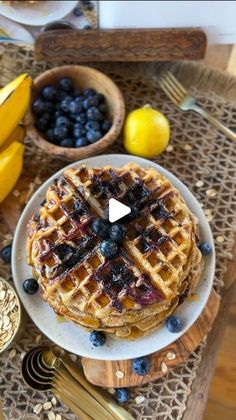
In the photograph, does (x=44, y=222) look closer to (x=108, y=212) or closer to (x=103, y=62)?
(x=108, y=212)

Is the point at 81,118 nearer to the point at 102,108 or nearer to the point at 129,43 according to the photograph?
the point at 102,108

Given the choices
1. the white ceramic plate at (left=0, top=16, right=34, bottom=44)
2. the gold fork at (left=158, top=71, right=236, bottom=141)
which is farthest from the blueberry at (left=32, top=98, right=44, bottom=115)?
the gold fork at (left=158, top=71, right=236, bottom=141)

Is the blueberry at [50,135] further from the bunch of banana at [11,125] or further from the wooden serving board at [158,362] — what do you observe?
the wooden serving board at [158,362]

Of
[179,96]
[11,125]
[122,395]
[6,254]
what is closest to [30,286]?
[6,254]

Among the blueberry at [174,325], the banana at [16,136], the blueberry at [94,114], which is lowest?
the blueberry at [174,325]

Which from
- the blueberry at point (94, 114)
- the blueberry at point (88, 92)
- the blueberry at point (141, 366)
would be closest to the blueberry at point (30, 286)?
the blueberry at point (141, 366)

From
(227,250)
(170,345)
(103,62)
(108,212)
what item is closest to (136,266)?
(108,212)
